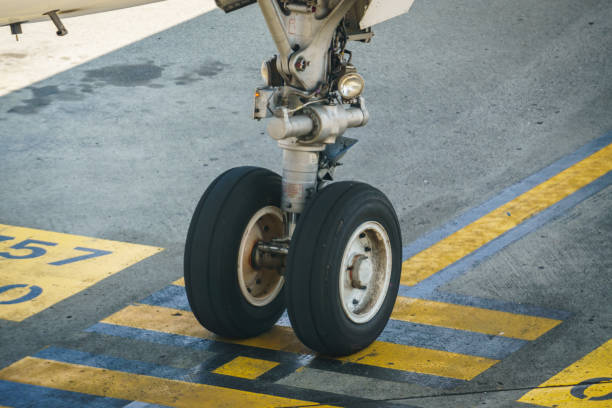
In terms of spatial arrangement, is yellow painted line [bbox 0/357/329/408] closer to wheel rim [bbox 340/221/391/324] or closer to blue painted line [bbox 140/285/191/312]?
wheel rim [bbox 340/221/391/324]

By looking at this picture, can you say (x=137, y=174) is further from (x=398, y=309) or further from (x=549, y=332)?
(x=549, y=332)

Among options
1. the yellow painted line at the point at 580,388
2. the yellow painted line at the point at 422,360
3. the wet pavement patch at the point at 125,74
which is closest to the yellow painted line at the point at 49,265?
the yellow painted line at the point at 422,360

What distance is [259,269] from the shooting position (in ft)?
19.5

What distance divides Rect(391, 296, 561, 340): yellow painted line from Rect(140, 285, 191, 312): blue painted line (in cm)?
130

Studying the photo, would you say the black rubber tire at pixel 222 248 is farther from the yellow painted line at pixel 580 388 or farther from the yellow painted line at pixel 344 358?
the yellow painted line at pixel 580 388

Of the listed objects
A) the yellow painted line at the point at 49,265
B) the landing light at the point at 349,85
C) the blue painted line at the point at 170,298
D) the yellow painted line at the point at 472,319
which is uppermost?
the landing light at the point at 349,85

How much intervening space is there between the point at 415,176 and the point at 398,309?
7.48ft

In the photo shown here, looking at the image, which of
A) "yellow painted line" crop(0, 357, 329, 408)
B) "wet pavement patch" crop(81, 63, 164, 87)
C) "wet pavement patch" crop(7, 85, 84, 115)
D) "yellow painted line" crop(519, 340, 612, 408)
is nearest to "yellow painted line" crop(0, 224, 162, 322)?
"yellow painted line" crop(0, 357, 329, 408)

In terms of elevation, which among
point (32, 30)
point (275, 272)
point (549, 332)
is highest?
point (32, 30)

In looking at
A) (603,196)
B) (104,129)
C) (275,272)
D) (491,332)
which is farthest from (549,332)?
(104,129)

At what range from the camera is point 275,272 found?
605 cm

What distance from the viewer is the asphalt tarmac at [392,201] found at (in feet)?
18.2

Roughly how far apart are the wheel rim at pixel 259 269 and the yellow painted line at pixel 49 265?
1.32 m

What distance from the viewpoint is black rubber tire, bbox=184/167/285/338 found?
5.66 metres
